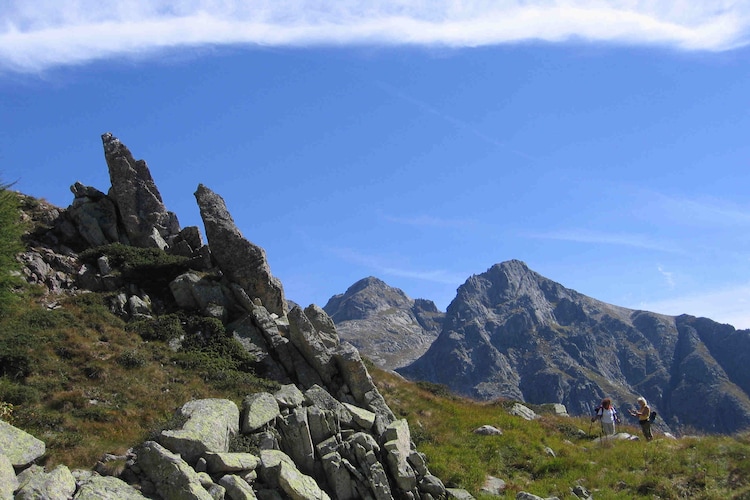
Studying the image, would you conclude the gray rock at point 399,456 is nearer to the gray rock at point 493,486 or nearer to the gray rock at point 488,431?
the gray rock at point 493,486

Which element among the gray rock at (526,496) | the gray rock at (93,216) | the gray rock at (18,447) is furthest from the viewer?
the gray rock at (93,216)

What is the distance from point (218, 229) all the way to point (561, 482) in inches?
1077

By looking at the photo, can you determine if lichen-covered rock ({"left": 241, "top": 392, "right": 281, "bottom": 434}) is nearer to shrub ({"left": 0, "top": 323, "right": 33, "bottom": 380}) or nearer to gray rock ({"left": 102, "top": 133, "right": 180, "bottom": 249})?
shrub ({"left": 0, "top": 323, "right": 33, "bottom": 380})

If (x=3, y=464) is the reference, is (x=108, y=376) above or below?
above

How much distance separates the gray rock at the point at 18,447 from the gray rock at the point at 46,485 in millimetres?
625

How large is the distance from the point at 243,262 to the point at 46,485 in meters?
26.8

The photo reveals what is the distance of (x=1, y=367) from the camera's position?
26.4 m

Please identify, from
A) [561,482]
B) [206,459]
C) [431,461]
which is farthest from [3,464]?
[561,482]

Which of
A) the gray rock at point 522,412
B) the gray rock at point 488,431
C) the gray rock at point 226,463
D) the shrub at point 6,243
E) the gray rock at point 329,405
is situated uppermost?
the shrub at point 6,243

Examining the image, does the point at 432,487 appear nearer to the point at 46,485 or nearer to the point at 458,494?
the point at 458,494

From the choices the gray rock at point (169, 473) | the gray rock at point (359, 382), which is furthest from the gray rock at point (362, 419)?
the gray rock at point (169, 473)

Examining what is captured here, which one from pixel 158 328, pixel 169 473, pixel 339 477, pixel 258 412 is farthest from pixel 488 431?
pixel 158 328

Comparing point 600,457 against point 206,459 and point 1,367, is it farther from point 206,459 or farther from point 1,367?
point 1,367

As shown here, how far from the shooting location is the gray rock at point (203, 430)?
674 inches
